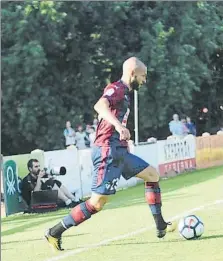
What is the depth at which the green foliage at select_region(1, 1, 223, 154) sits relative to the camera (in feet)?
93.0

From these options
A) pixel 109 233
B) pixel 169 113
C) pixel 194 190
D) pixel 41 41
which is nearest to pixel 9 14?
pixel 41 41

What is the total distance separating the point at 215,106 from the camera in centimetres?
2148

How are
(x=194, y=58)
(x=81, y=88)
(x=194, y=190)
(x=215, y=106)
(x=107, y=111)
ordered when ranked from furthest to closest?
1. (x=81, y=88)
2. (x=194, y=58)
3. (x=215, y=106)
4. (x=194, y=190)
5. (x=107, y=111)

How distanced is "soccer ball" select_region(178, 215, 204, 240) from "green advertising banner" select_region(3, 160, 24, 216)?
645 centimetres

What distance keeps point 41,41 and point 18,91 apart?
2.27 metres

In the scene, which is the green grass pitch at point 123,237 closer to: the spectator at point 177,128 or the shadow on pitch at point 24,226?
the shadow on pitch at point 24,226

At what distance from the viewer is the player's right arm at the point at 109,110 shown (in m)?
6.38

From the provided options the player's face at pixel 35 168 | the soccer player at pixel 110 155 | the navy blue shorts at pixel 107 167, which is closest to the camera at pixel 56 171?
the player's face at pixel 35 168

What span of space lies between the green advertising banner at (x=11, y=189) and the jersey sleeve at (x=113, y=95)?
22.9 feet

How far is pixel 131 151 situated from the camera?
18.8m

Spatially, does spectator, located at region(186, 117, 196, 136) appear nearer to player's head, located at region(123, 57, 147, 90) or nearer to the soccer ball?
the soccer ball

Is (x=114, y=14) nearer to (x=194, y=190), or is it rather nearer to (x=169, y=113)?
(x=169, y=113)

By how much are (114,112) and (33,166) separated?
707 cm

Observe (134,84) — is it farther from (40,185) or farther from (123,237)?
(40,185)
